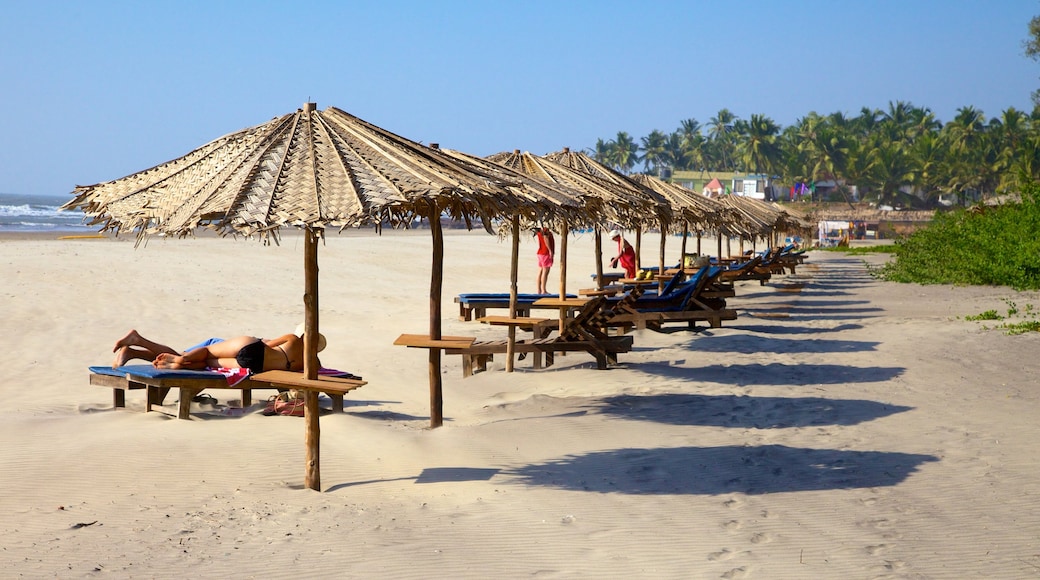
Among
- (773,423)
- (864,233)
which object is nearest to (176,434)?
(773,423)

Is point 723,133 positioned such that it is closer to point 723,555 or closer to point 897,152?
point 897,152

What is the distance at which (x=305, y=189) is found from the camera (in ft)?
17.1

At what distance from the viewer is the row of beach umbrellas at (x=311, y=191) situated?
5031 mm

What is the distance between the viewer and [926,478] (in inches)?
228

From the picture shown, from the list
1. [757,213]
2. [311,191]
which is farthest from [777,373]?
[757,213]

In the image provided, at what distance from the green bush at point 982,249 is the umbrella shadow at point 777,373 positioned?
10.1m

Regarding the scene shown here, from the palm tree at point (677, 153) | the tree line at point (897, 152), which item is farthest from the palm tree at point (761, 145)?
the palm tree at point (677, 153)

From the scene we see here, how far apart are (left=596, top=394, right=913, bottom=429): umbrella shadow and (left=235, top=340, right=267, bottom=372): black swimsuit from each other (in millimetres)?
2696

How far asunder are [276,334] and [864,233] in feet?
212

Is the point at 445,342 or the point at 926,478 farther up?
the point at 445,342

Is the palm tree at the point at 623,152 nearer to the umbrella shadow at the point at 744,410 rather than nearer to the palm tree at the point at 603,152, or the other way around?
the palm tree at the point at 603,152

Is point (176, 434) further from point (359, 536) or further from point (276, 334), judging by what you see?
point (276, 334)

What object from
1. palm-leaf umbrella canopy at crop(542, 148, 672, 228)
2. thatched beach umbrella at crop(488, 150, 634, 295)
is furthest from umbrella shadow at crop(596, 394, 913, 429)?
palm-leaf umbrella canopy at crop(542, 148, 672, 228)

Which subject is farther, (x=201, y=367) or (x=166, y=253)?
(x=166, y=253)
